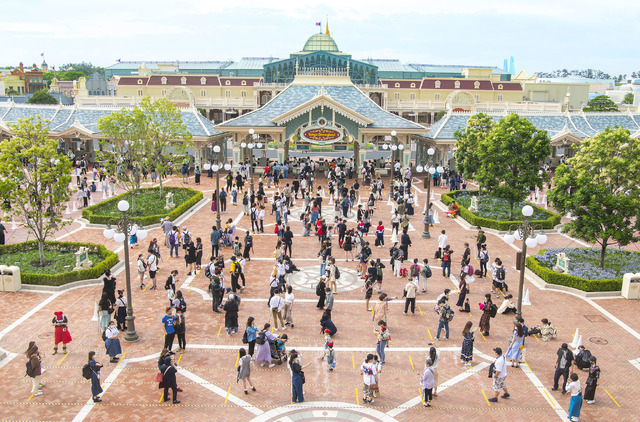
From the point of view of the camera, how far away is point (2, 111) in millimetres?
54031

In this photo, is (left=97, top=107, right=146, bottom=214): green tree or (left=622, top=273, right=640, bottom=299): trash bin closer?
(left=622, top=273, right=640, bottom=299): trash bin

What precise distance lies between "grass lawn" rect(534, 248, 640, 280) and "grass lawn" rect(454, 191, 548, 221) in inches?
250

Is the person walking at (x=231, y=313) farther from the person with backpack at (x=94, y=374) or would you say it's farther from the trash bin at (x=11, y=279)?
the trash bin at (x=11, y=279)

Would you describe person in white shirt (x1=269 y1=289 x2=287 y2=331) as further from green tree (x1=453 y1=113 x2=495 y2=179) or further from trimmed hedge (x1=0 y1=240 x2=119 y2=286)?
green tree (x1=453 y1=113 x2=495 y2=179)

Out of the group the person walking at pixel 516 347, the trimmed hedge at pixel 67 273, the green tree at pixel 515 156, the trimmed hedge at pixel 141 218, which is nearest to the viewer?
the person walking at pixel 516 347

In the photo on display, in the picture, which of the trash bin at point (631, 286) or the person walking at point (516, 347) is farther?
the trash bin at point (631, 286)

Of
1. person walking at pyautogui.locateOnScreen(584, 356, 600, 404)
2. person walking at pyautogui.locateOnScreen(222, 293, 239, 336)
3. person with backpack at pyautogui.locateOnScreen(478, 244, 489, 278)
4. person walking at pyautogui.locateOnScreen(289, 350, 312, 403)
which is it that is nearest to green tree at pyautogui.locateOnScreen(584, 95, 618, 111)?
person with backpack at pyautogui.locateOnScreen(478, 244, 489, 278)

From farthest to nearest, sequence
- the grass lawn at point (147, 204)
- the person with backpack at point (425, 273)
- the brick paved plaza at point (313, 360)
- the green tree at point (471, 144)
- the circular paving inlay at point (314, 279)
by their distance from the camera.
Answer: the green tree at point (471, 144), the grass lawn at point (147, 204), the circular paving inlay at point (314, 279), the person with backpack at point (425, 273), the brick paved plaza at point (313, 360)

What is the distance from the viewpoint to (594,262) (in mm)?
23844

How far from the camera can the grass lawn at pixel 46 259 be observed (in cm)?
2258

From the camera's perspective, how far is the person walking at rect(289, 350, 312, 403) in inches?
541

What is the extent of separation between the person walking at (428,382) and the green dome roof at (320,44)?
235 feet

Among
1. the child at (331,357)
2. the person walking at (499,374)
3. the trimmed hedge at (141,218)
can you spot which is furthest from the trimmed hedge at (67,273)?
the person walking at (499,374)

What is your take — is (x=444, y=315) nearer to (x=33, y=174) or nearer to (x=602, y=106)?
(x=33, y=174)
